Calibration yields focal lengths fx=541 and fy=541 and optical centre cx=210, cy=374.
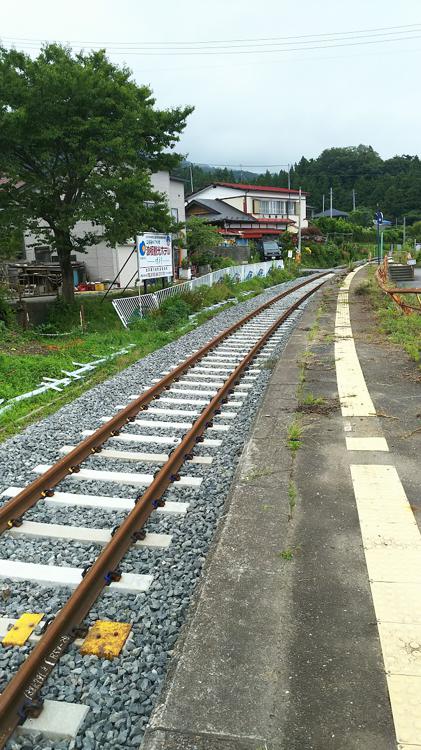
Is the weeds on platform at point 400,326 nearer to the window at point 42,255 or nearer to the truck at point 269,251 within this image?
the window at point 42,255

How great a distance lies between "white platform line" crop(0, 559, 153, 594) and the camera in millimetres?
3812

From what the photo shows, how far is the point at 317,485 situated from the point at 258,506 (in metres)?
0.70

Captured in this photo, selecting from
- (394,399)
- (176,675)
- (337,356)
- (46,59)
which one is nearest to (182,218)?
(46,59)

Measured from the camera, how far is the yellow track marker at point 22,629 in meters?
3.29

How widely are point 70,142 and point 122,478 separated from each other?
1192cm

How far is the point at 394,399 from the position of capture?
7723mm

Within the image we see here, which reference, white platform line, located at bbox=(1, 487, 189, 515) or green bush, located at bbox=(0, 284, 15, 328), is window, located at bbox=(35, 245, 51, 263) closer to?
green bush, located at bbox=(0, 284, 15, 328)

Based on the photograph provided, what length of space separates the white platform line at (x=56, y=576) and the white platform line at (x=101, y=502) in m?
0.91

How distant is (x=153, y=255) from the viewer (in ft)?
57.9

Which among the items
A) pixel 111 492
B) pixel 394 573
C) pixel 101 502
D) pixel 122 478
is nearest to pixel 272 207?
pixel 122 478

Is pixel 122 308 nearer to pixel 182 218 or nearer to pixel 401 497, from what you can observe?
pixel 401 497

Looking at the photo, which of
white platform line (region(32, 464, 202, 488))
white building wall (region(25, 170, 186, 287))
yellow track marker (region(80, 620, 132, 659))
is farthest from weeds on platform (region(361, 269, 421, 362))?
white building wall (region(25, 170, 186, 287))

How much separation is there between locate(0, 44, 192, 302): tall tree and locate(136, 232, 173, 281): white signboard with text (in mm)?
508

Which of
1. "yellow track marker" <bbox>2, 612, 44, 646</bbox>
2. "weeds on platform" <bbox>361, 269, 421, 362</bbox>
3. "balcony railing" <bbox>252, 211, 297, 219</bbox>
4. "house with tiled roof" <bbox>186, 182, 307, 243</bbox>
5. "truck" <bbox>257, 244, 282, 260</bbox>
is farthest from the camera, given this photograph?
"balcony railing" <bbox>252, 211, 297, 219</bbox>
